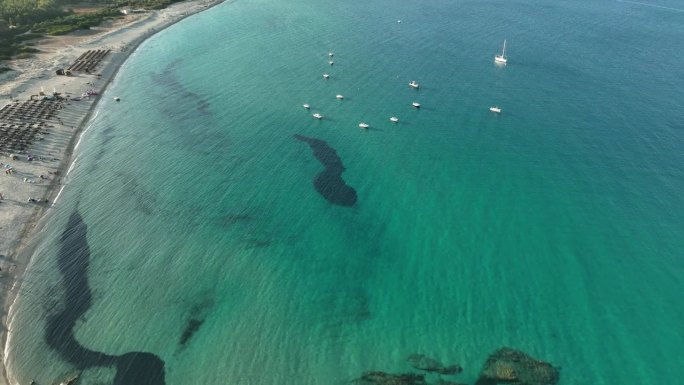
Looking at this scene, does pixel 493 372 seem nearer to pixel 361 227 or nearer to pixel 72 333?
pixel 361 227

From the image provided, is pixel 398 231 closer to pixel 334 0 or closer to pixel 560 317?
pixel 560 317

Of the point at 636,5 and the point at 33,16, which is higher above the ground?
the point at 33,16

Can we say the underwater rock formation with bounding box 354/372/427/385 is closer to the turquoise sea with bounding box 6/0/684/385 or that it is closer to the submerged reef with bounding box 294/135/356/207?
the turquoise sea with bounding box 6/0/684/385

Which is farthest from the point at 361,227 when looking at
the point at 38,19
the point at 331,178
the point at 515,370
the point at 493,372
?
the point at 38,19

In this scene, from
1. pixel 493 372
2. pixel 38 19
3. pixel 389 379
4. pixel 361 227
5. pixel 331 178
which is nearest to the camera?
pixel 389 379

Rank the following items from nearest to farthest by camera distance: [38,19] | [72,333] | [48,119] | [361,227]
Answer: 1. [72,333]
2. [361,227]
3. [48,119]
4. [38,19]

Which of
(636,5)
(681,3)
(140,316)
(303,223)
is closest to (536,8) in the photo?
(636,5)

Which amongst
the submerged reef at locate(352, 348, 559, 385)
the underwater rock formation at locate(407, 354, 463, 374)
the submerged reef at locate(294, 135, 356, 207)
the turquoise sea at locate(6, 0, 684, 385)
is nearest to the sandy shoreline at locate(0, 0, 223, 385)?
the turquoise sea at locate(6, 0, 684, 385)
